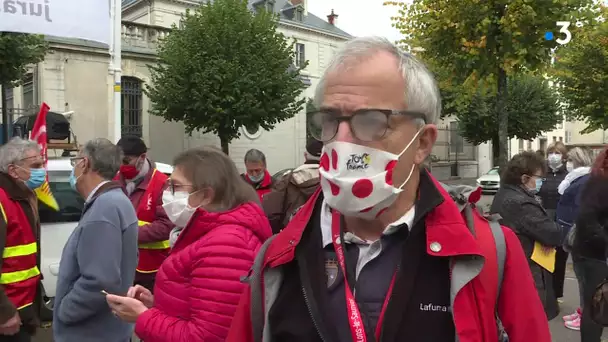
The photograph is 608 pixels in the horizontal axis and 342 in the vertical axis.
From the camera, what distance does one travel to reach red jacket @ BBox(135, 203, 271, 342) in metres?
2.19

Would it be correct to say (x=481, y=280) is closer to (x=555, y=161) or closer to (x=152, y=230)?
(x=152, y=230)

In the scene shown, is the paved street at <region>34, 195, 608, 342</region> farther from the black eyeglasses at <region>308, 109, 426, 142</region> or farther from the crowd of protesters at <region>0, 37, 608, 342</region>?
the black eyeglasses at <region>308, 109, 426, 142</region>

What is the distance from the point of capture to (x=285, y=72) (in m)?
21.1

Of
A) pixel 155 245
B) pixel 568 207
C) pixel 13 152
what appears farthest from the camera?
pixel 568 207

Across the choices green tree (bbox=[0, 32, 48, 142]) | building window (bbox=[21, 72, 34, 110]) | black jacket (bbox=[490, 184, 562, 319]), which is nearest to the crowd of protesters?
black jacket (bbox=[490, 184, 562, 319])

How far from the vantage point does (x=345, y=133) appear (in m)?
1.57

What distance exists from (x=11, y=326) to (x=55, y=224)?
10.4ft

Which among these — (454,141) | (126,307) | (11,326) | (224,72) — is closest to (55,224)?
(11,326)

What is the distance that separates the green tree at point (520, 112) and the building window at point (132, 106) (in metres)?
17.1

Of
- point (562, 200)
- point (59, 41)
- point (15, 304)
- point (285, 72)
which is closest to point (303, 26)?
point (285, 72)

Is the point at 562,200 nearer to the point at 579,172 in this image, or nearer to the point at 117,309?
the point at 579,172

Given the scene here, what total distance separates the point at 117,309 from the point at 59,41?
19.9 metres

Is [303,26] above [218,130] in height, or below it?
above

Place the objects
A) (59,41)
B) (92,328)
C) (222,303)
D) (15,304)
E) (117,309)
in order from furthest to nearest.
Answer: (59,41), (15,304), (92,328), (117,309), (222,303)
